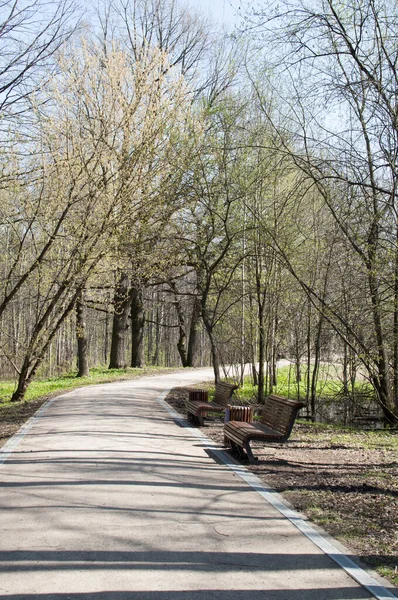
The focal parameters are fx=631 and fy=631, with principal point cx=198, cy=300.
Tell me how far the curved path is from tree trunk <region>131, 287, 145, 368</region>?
23236 mm

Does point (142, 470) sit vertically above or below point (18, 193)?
below

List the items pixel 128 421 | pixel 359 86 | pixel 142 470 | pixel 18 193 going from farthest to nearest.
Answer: pixel 18 193 < pixel 128 421 < pixel 359 86 < pixel 142 470

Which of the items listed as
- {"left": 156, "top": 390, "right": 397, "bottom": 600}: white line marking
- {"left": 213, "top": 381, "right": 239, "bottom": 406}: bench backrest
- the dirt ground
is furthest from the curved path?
{"left": 213, "top": 381, "right": 239, "bottom": 406}: bench backrest

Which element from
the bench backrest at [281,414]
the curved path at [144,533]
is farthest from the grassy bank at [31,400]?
the bench backrest at [281,414]

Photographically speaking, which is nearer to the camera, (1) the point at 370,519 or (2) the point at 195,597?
(2) the point at 195,597

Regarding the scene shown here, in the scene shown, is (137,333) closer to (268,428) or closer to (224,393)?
(224,393)

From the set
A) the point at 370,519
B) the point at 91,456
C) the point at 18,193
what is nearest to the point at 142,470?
the point at 91,456

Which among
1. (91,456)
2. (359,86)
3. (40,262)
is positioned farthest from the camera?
(40,262)

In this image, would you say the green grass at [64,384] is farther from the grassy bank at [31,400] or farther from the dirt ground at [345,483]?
the dirt ground at [345,483]

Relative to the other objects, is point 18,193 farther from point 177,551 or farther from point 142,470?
point 177,551

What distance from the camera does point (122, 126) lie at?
47.2 ft

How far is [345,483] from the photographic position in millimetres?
7496

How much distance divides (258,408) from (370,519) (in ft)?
34.1

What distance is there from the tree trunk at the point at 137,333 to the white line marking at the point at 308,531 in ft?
75.6
